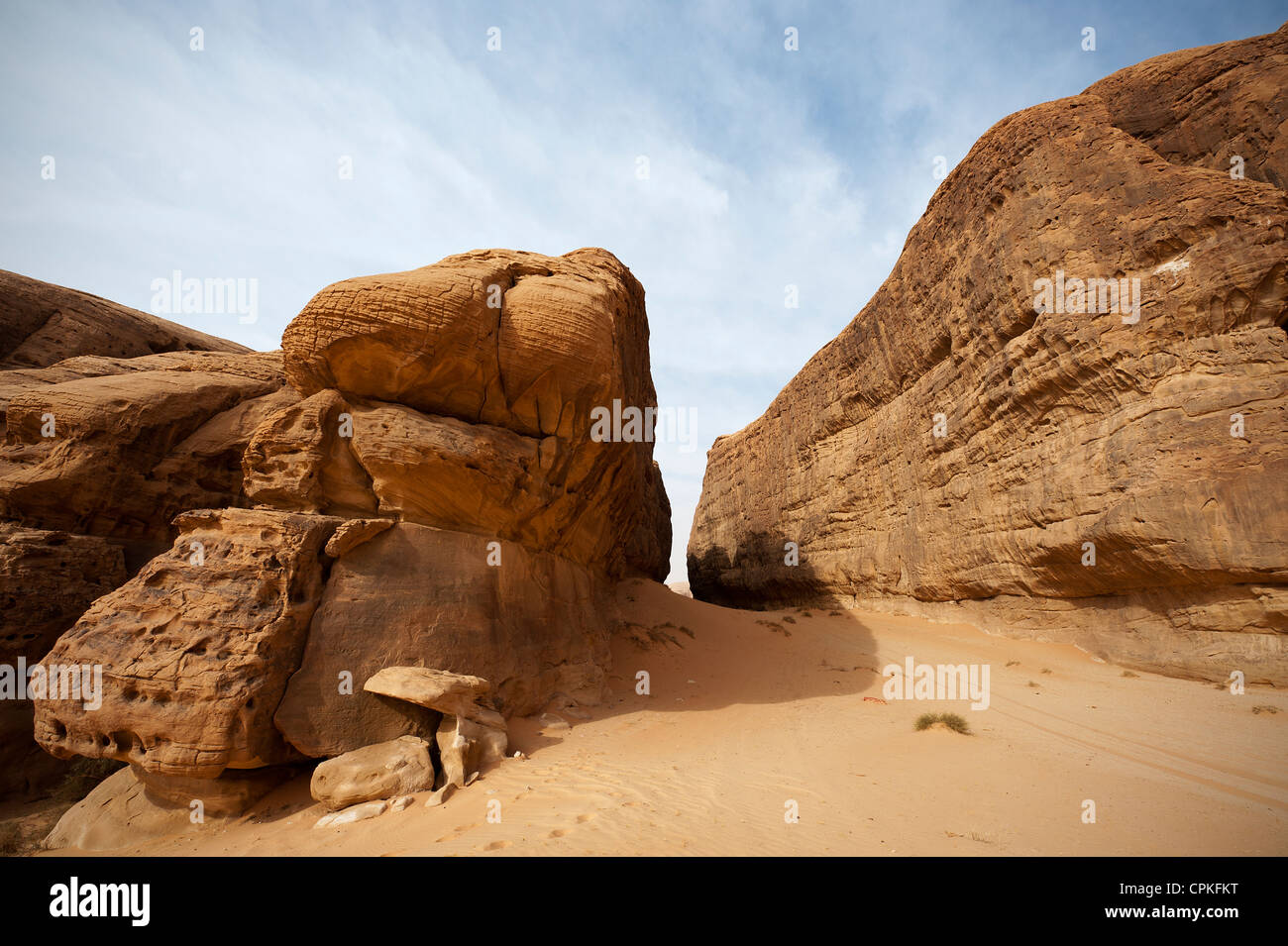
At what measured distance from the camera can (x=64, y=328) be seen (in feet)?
49.8

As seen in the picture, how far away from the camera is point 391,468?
8.24 meters

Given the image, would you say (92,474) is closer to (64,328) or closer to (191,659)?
(191,659)

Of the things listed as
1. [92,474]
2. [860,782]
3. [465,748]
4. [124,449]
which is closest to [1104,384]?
[860,782]

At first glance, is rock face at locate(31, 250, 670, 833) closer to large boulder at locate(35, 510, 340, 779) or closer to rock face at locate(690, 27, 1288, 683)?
large boulder at locate(35, 510, 340, 779)

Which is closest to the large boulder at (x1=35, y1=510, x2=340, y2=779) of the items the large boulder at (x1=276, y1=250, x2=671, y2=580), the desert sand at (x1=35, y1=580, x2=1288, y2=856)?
the desert sand at (x1=35, y1=580, x2=1288, y2=856)

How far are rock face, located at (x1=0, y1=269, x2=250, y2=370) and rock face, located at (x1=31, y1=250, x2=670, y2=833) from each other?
15.0ft

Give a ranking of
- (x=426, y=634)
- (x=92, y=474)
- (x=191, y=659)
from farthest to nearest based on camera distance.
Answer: (x=92, y=474), (x=426, y=634), (x=191, y=659)

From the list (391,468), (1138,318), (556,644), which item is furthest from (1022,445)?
(391,468)

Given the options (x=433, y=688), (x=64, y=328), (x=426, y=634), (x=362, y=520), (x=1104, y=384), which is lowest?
(x=433, y=688)

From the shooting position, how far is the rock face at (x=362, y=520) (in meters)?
5.95

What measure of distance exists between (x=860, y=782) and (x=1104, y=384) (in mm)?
10781

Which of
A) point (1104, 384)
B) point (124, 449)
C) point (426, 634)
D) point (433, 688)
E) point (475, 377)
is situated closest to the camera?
point (433, 688)

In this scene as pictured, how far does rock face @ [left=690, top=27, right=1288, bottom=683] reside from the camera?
948 cm

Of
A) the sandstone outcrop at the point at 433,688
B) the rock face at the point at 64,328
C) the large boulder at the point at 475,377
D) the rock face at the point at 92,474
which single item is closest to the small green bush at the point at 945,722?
the sandstone outcrop at the point at 433,688
